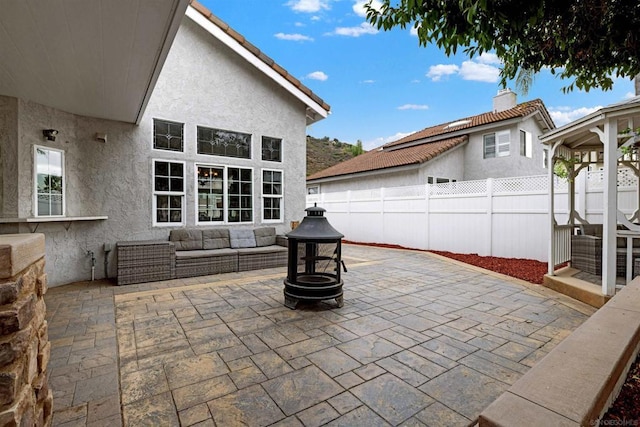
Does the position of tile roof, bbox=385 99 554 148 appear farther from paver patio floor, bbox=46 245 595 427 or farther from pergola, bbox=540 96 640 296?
paver patio floor, bbox=46 245 595 427

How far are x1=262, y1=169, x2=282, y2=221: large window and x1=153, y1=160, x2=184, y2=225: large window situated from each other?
2011 millimetres

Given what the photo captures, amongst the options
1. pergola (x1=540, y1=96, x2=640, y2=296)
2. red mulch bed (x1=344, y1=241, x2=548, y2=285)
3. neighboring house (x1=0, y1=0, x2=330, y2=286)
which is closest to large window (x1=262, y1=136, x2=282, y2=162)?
neighboring house (x1=0, y1=0, x2=330, y2=286)

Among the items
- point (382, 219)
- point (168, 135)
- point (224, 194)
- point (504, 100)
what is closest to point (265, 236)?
point (224, 194)

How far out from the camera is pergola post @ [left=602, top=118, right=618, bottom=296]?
3.99m

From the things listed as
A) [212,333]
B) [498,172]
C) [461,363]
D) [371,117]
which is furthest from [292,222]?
[371,117]

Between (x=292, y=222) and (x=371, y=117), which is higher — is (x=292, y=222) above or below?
below

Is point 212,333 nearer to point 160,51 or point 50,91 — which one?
point 160,51

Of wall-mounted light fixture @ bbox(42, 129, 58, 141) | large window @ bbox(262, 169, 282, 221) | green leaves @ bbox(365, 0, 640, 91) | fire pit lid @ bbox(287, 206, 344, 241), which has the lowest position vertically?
fire pit lid @ bbox(287, 206, 344, 241)

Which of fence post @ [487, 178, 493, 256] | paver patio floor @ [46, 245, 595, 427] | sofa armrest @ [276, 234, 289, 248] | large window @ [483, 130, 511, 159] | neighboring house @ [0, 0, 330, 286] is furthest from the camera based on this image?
large window @ [483, 130, 511, 159]

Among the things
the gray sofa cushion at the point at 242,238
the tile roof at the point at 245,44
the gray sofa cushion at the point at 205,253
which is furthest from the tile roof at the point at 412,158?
the gray sofa cushion at the point at 205,253

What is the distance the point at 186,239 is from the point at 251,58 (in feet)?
15.5

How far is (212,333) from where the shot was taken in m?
3.38

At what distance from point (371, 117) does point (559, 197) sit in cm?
2867

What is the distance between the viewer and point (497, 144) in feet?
40.6
